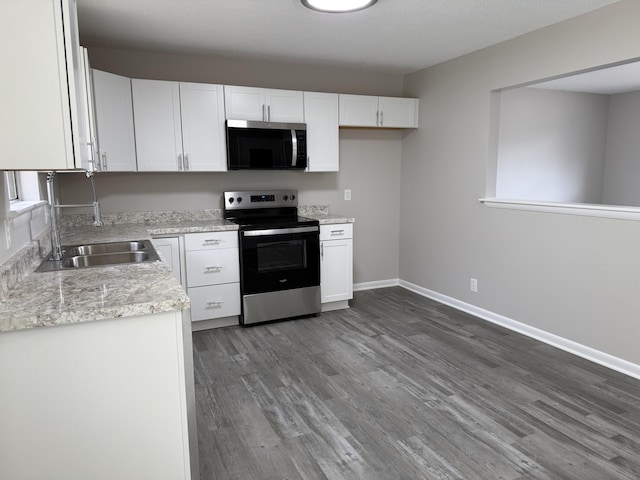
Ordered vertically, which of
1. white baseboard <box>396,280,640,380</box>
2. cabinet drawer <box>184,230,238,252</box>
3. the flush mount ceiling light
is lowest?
white baseboard <box>396,280,640,380</box>

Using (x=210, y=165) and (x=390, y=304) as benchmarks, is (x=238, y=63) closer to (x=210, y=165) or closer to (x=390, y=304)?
(x=210, y=165)

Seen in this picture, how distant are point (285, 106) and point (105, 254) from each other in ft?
7.12

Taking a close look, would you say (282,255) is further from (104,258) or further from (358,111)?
(358,111)

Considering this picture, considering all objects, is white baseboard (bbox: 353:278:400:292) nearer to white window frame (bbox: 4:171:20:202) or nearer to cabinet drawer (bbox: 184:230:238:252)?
cabinet drawer (bbox: 184:230:238:252)

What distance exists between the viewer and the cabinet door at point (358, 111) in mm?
4406

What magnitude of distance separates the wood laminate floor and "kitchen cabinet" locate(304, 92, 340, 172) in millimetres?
1620

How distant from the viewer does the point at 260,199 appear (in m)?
4.35

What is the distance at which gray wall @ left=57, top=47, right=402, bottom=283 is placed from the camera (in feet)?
12.8

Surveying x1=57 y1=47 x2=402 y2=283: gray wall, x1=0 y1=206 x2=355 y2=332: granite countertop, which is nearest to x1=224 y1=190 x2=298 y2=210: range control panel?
x1=57 y1=47 x2=402 y2=283: gray wall

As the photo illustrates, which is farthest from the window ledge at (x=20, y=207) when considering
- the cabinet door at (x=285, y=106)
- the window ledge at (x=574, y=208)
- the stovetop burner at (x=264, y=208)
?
the window ledge at (x=574, y=208)

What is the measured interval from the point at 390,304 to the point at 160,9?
3.21 m

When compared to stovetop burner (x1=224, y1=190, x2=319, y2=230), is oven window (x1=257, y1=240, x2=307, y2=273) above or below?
below

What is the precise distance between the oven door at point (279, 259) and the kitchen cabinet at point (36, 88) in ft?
7.72

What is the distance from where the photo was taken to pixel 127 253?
2727 mm
